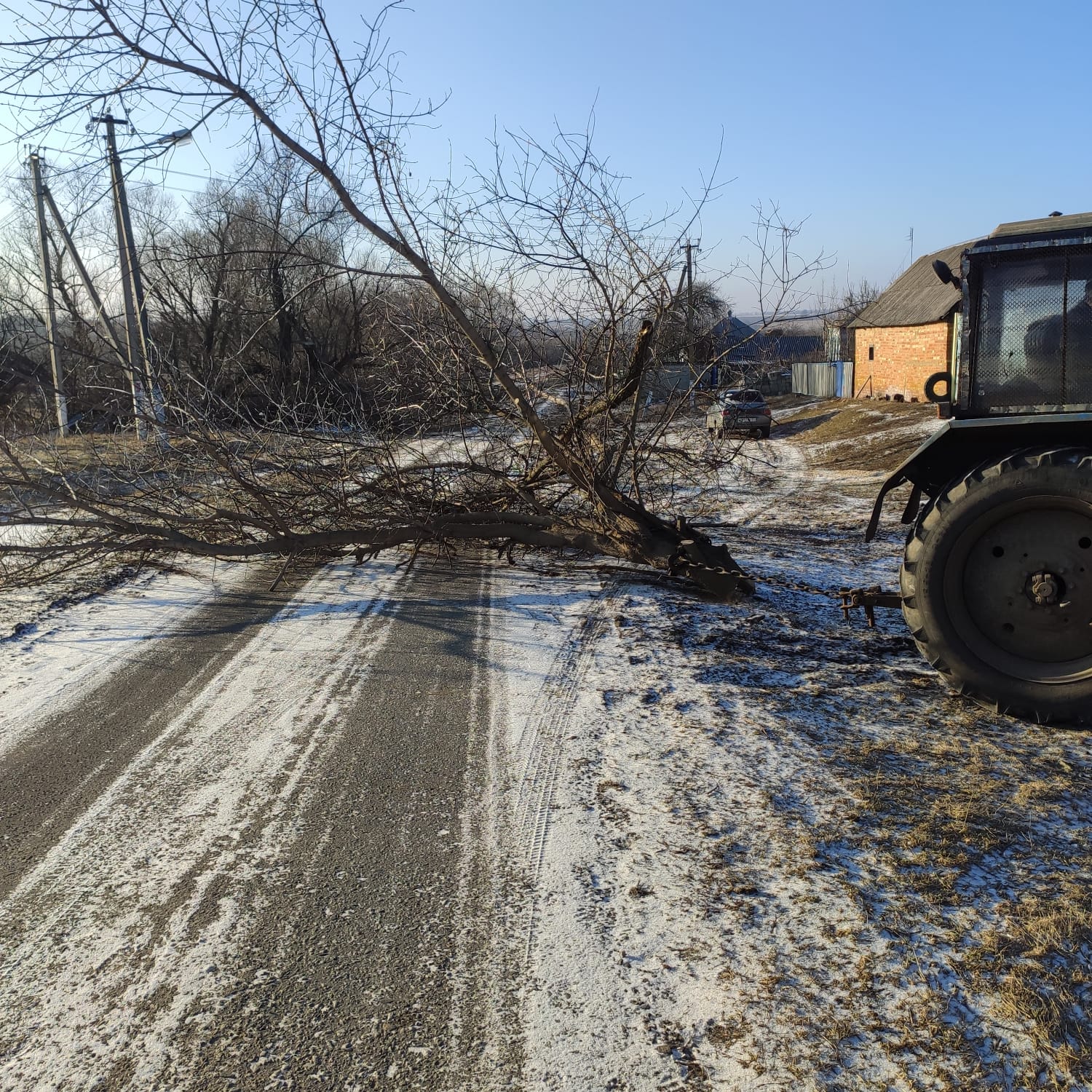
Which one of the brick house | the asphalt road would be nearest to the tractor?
the asphalt road

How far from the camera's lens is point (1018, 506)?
4.38m

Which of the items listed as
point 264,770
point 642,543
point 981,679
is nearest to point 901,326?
point 642,543

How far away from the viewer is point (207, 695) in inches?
198

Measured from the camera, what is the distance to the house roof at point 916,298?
28.6 m

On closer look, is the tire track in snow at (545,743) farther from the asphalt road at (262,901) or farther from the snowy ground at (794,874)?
the asphalt road at (262,901)

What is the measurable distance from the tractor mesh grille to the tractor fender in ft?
0.39

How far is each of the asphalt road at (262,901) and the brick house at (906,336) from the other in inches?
1024

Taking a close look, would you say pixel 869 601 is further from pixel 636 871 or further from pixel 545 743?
pixel 636 871

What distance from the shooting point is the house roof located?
1125 inches

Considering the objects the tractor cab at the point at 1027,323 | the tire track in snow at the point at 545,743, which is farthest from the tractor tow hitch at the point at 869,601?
the tire track in snow at the point at 545,743

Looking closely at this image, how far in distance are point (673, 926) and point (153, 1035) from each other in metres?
1.58

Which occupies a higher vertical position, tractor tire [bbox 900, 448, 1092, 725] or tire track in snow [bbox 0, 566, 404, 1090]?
tractor tire [bbox 900, 448, 1092, 725]

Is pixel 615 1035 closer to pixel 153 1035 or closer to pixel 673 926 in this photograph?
pixel 673 926

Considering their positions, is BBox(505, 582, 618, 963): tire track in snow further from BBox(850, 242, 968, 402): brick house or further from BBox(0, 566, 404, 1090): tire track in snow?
BBox(850, 242, 968, 402): brick house
